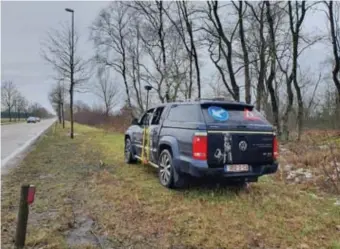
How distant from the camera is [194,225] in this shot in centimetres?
513

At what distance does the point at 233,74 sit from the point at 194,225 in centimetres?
1659

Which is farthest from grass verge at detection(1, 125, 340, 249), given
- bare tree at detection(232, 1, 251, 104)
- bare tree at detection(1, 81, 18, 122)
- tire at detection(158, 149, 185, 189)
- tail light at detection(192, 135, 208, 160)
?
bare tree at detection(1, 81, 18, 122)

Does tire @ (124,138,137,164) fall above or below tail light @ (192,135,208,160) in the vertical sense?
below

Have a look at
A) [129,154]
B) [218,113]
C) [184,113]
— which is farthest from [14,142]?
[218,113]

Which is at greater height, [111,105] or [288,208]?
[111,105]

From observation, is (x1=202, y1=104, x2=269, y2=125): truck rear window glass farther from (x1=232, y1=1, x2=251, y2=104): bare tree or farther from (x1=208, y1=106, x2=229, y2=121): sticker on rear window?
(x1=232, y1=1, x2=251, y2=104): bare tree

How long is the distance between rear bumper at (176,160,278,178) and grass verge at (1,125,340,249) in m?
0.46

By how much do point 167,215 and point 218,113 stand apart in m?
2.27

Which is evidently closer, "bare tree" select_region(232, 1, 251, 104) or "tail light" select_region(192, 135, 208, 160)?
"tail light" select_region(192, 135, 208, 160)

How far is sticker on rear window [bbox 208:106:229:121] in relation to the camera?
21.9ft

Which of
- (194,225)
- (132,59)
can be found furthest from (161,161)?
(132,59)

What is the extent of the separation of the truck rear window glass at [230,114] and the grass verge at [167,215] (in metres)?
→ 1.47

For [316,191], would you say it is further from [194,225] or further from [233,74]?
[233,74]

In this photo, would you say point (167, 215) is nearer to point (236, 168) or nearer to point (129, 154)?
point (236, 168)
